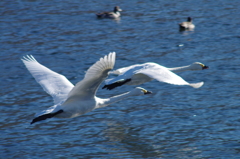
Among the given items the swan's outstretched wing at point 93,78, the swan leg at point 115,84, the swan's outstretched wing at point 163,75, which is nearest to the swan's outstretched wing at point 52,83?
the swan's outstretched wing at point 93,78

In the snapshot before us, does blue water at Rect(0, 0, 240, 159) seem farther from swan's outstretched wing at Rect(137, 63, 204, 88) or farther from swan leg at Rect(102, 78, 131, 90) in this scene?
swan's outstretched wing at Rect(137, 63, 204, 88)

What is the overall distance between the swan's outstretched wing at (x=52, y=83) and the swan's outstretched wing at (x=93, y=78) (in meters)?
0.72

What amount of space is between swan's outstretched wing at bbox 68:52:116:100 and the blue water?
1485 mm

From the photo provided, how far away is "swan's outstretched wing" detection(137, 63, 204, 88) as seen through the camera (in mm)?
10195

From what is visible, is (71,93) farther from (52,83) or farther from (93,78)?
(52,83)

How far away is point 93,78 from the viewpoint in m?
8.61

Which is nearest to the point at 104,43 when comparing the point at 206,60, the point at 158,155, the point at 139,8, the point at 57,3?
the point at 206,60

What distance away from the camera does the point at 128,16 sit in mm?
24531

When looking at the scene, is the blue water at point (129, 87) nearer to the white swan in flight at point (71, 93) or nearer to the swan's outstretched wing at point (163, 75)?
the white swan in flight at point (71, 93)

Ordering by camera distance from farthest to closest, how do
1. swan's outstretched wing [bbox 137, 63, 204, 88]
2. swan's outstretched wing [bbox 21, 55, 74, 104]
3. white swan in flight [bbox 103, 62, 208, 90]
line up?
1. swan's outstretched wing [bbox 21, 55, 74, 104]
2. white swan in flight [bbox 103, 62, 208, 90]
3. swan's outstretched wing [bbox 137, 63, 204, 88]

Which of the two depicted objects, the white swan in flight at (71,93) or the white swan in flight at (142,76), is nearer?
the white swan in flight at (71,93)

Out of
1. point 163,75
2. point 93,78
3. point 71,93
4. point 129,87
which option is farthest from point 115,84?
point 129,87

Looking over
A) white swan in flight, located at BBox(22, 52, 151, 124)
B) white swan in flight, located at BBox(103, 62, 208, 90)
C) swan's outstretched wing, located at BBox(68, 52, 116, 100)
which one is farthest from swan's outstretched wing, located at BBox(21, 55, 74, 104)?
white swan in flight, located at BBox(103, 62, 208, 90)

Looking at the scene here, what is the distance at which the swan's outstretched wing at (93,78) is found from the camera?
8.03 meters
